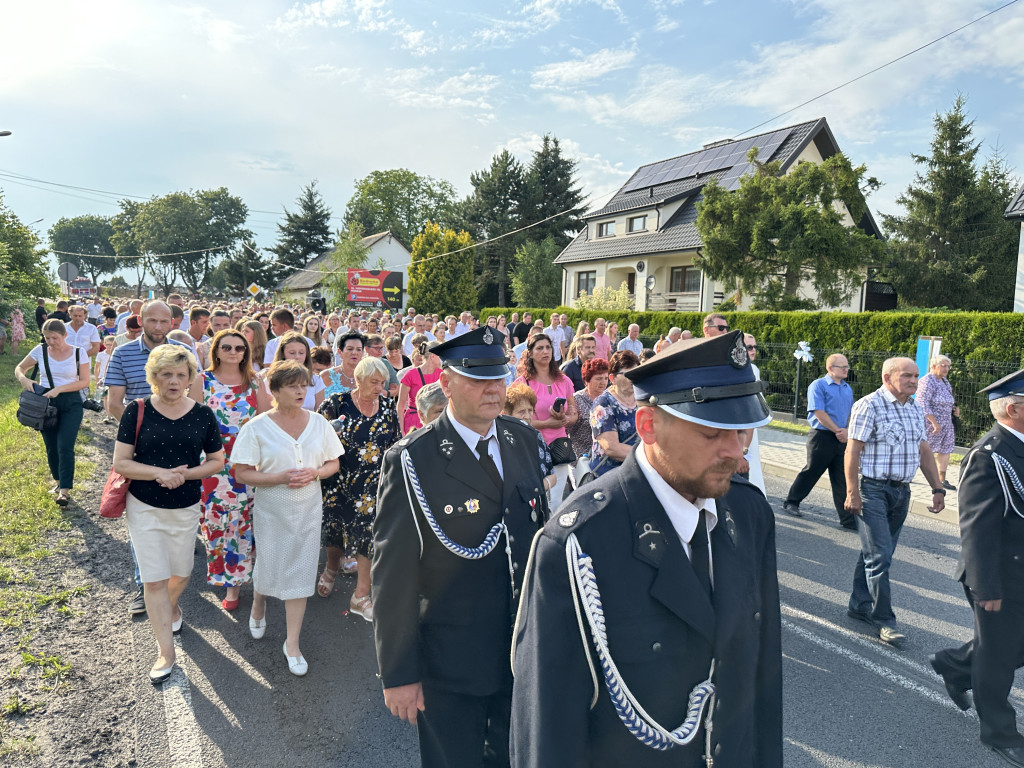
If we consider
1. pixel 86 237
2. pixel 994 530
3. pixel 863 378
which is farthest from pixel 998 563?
pixel 86 237

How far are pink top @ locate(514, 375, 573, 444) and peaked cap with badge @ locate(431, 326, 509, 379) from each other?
10.3 ft

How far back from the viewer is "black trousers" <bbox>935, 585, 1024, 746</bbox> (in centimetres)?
338

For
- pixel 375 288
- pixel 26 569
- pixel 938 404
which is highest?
pixel 375 288

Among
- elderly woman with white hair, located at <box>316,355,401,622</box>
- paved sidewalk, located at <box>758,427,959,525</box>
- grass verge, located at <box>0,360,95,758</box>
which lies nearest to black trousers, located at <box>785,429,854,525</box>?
paved sidewalk, located at <box>758,427,959,525</box>

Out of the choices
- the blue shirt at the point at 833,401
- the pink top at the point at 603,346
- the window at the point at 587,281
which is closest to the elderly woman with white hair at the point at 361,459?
the blue shirt at the point at 833,401

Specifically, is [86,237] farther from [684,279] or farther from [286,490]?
[286,490]

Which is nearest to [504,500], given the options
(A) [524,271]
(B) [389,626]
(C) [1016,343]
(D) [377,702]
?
(B) [389,626]

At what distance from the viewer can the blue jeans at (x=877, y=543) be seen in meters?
4.57

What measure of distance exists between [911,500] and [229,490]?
8.38m

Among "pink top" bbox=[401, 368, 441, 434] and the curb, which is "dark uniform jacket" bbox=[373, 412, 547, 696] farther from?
the curb

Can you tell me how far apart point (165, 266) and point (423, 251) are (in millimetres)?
60421

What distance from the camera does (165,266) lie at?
89625 mm

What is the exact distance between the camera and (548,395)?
6.08 metres

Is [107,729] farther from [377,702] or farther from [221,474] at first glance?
[221,474]
